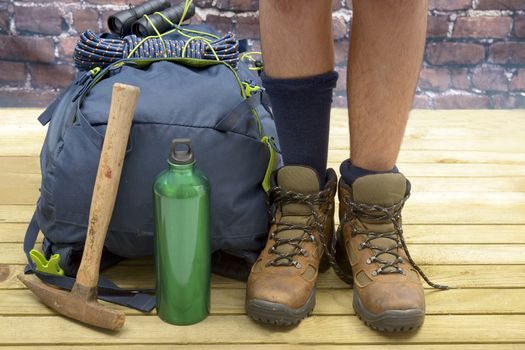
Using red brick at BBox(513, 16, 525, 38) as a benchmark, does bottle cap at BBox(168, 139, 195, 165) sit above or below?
above

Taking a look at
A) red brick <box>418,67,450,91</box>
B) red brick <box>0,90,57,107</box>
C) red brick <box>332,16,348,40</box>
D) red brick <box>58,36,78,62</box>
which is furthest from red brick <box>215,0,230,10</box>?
red brick <box>418,67,450,91</box>

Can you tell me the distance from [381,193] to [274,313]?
0.30 meters

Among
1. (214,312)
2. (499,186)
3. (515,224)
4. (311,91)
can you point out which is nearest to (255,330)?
(214,312)

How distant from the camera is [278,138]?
132 cm

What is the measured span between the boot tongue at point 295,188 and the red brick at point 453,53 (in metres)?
1.55

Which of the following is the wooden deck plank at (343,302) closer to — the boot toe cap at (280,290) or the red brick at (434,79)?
the boot toe cap at (280,290)

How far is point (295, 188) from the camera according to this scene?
49.6 inches

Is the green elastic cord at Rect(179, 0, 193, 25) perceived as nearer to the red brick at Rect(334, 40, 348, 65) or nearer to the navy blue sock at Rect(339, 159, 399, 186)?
the navy blue sock at Rect(339, 159, 399, 186)

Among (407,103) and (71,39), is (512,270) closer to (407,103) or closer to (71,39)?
(407,103)

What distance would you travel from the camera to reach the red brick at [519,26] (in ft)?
8.43

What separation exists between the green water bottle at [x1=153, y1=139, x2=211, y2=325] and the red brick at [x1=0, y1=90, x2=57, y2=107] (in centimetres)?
159

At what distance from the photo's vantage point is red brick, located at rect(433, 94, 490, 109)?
2.66 meters

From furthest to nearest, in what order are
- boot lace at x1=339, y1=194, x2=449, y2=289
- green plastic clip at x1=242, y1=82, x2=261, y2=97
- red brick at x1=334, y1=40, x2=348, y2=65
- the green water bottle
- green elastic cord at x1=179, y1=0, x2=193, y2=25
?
red brick at x1=334, y1=40, x2=348, y2=65 → green elastic cord at x1=179, y1=0, x2=193, y2=25 → green plastic clip at x1=242, y1=82, x2=261, y2=97 → boot lace at x1=339, y1=194, x2=449, y2=289 → the green water bottle

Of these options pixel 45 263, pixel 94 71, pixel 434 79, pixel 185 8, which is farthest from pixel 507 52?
pixel 45 263
